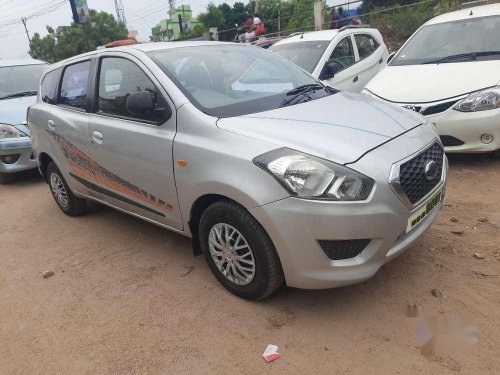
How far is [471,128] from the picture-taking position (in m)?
4.57

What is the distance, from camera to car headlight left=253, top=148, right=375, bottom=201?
2.38 metres

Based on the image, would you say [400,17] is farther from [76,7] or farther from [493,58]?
[76,7]

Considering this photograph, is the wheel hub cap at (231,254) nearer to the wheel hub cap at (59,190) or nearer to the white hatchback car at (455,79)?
the wheel hub cap at (59,190)

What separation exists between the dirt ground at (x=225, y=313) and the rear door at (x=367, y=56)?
12.6 ft

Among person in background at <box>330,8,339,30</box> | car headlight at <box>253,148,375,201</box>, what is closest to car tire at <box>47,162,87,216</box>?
car headlight at <box>253,148,375,201</box>

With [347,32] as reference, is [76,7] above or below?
above

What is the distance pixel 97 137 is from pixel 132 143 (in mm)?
554

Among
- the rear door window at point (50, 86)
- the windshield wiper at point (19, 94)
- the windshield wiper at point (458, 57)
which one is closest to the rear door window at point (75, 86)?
the rear door window at point (50, 86)

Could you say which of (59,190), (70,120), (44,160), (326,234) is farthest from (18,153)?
(326,234)

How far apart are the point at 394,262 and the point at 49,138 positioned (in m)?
3.55

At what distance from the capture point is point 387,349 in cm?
240

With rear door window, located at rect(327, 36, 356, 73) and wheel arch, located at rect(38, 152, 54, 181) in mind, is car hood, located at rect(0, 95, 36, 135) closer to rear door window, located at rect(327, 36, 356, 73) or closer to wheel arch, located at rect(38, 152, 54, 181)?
wheel arch, located at rect(38, 152, 54, 181)

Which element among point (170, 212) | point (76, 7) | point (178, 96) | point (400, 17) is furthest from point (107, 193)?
point (76, 7)

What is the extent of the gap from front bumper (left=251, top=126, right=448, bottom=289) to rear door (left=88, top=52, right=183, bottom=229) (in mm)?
941
